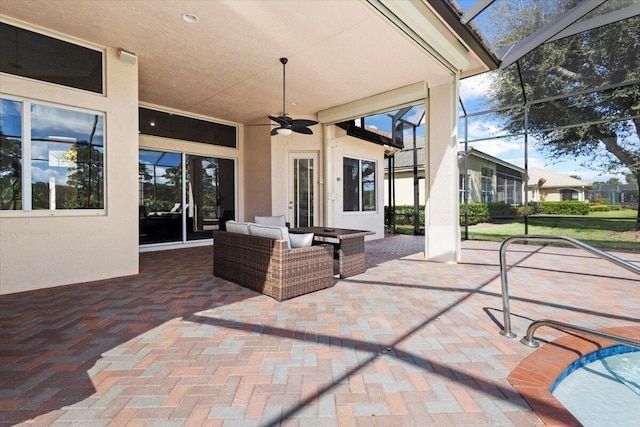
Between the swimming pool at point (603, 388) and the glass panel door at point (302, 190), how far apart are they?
609 centimetres

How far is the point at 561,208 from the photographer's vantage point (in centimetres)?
1455

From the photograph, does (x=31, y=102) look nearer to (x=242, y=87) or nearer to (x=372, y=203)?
(x=242, y=87)

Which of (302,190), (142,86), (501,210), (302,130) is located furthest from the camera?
(501,210)

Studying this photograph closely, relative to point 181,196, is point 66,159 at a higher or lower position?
higher

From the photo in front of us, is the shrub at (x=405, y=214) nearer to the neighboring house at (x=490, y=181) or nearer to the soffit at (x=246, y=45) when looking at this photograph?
the neighboring house at (x=490, y=181)

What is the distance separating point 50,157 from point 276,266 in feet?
11.6

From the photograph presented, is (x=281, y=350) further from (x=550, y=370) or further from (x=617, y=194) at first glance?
(x=617, y=194)

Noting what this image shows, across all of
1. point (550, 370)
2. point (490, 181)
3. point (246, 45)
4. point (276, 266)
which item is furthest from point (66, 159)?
point (490, 181)

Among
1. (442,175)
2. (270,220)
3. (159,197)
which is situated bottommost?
(270,220)

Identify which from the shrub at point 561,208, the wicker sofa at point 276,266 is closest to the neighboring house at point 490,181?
the shrub at point 561,208

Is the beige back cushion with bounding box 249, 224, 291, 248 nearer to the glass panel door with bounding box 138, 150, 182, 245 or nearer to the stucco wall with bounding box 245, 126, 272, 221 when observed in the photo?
the stucco wall with bounding box 245, 126, 272, 221

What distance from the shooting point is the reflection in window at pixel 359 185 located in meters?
8.25

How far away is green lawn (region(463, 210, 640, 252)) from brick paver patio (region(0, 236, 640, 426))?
487cm

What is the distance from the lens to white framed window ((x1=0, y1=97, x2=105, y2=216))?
370 cm
